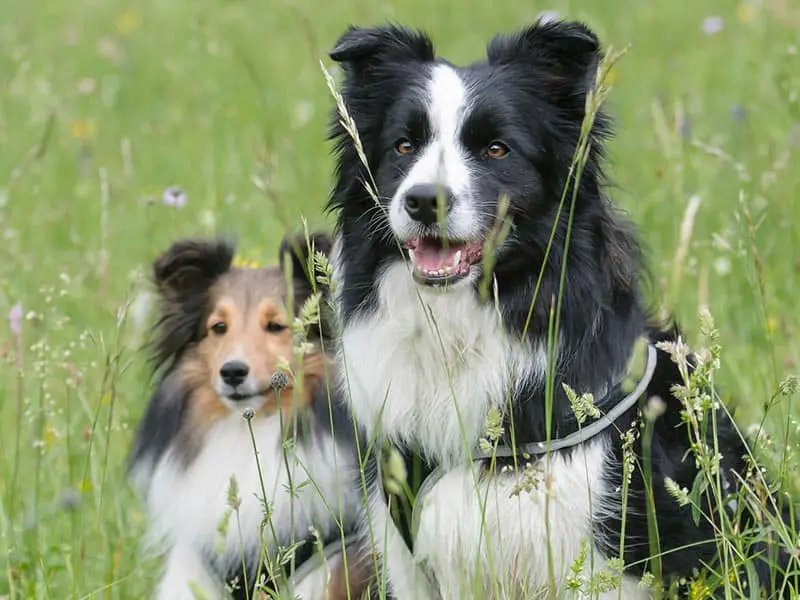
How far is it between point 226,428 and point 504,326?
3.93 ft

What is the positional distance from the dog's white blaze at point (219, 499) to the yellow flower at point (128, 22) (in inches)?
273

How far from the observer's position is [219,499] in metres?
3.85

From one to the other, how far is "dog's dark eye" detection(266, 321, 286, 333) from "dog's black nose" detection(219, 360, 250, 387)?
198 millimetres

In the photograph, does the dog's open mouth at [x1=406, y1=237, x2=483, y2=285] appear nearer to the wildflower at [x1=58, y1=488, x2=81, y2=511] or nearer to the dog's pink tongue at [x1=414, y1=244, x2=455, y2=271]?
the dog's pink tongue at [x1=414, y1=244, x2=455, y2=271]

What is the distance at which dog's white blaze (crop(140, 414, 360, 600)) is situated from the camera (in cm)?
372

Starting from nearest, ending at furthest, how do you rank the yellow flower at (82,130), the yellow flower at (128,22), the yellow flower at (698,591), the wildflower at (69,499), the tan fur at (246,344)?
the yellow flower at (698,591) → the wildflower at (69,499) → the tan fur at (246,344) → the yellow flower at (82,130) → the yellow flower at (128,22)

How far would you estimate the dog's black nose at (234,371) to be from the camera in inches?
142

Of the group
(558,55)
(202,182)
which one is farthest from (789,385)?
(202,182)


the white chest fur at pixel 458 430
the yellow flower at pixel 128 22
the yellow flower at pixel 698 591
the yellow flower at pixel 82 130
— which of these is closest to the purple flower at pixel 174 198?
the white chest fur at pixel 458 430

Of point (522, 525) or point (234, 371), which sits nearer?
point (522, 525)

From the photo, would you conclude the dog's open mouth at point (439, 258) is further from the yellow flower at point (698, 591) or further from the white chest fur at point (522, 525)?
the yellow flower at point (698, 591)

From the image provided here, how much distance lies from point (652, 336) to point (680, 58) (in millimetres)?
6095

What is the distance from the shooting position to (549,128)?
3174 mm

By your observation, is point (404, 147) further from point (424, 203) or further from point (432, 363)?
point (432, 363)
